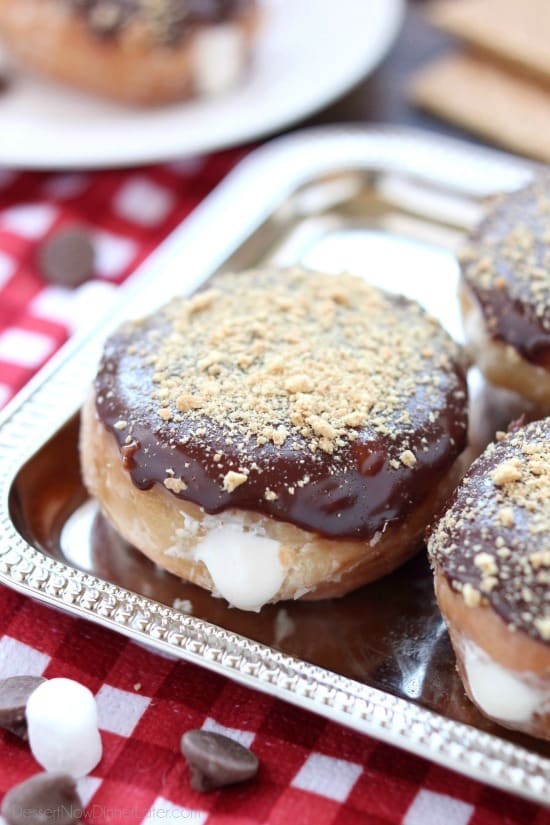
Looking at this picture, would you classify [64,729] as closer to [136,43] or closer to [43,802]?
[43,802]

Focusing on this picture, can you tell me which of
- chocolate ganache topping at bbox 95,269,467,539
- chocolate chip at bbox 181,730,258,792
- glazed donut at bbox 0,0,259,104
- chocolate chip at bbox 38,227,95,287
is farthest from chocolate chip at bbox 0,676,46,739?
glazed donut at bbox 0,0,259,104

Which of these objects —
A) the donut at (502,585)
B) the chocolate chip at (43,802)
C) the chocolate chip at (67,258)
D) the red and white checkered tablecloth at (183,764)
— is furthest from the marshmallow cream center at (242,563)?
the chocolate chip at (67,258)

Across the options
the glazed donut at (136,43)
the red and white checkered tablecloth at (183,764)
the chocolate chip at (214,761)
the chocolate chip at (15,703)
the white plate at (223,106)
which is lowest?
the red and white checkered tablecloth at (183,764)

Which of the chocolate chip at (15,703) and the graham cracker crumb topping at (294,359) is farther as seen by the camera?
the graham cracker crumb topping at (294,359)

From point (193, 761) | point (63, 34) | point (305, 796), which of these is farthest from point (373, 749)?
point (63, 34)

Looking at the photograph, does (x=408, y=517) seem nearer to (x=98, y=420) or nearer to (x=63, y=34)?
(x=98, y=420)

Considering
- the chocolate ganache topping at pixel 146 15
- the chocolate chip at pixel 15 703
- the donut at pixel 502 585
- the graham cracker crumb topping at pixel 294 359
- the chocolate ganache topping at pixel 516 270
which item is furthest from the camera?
the chocolate ganache topping at pixel 146 15

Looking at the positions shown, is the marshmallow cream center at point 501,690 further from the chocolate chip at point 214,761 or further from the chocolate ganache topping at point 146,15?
the chocolate ganache topping at point 146,15
